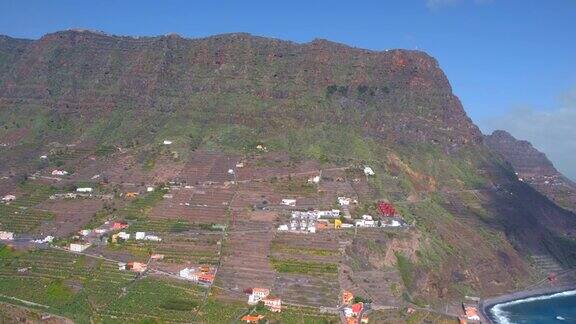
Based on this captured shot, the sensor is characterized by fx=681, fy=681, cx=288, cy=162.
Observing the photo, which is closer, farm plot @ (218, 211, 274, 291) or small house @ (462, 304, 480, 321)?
farm plot @ (218, 211, 274, 291)

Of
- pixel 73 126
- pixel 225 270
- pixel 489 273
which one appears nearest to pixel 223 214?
pixel 225 270

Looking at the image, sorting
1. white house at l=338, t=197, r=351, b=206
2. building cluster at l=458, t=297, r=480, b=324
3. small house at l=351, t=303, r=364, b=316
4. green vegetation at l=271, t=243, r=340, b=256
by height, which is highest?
white house at l=338, t=197, r=351, b=206

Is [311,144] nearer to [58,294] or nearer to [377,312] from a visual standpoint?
[377,312]

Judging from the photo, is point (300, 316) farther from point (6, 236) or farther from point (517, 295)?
point (517, 295)

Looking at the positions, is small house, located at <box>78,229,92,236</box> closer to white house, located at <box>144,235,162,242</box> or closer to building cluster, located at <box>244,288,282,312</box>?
white house, located at <box>144,235,162,242</box>

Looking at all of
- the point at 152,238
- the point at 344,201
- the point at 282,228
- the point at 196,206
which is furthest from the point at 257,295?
the point at 344,201

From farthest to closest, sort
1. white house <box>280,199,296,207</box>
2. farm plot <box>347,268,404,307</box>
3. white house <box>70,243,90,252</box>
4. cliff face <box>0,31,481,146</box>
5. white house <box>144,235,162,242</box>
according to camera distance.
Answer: cliff face <box>0,31,481,146</box> → white house <box>280,199,296,207</box> → white house <box>144,235,162,242</box> → white house <box>70,243,90,252</box> → farm plot <box>347,268,404,307</box>

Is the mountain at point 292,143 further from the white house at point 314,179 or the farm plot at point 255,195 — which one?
the white house at point 314,179

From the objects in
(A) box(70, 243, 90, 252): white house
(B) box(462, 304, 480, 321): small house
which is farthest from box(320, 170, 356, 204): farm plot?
Result: (A) box(70, 243, 90, 252): white house
